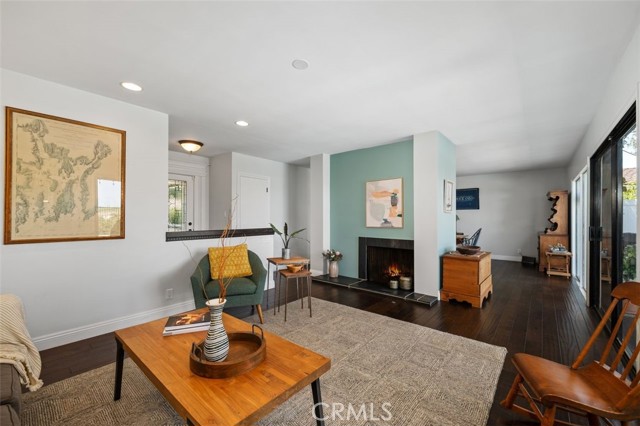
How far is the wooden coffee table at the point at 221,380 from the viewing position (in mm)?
1079

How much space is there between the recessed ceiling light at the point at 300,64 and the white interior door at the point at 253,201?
349cm

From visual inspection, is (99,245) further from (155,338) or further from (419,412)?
(419,412)

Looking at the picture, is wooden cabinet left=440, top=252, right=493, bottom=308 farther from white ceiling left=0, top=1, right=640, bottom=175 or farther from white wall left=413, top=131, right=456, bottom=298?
white ceiling left=0, top=1, right=640, bottom=175

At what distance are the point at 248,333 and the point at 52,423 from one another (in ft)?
4.03

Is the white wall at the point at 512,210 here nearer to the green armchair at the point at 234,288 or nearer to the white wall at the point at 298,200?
the white wall at the point at 298,200

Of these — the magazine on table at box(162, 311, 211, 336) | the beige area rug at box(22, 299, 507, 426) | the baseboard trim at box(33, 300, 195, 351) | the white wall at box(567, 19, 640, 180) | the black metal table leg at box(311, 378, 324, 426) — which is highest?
the white wall at box(567, 19, 640, 180)

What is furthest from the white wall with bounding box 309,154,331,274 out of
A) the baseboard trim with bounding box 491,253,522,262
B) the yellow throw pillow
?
the baseboard trim with bounding box 491,253,522,262

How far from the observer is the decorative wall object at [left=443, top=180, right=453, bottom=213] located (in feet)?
13.7

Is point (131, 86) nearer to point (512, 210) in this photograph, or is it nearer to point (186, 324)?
point (186, 324)

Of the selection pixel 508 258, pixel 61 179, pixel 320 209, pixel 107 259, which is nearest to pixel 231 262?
pixel 107 259

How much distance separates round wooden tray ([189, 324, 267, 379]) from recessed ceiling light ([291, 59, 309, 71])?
1.98m

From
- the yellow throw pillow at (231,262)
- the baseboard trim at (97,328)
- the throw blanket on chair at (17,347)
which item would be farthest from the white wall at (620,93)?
the baseboard trim at (97,328)

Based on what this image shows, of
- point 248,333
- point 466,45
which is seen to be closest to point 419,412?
point 248,333

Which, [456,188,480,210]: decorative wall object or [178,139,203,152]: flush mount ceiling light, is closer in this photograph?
[178,139,203,152]: flush mount ceiling light
